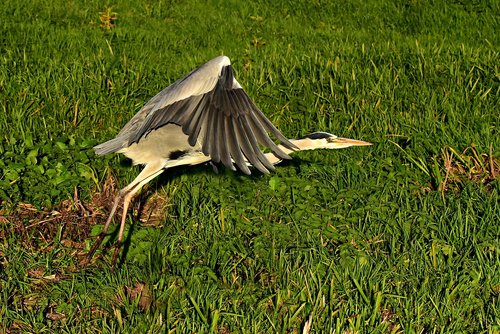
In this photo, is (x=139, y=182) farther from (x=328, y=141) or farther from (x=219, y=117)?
(x=328, y=141)

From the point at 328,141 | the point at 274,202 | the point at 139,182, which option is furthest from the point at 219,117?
the point at 328,141

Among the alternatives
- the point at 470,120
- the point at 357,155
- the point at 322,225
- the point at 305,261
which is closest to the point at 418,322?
the point at 305,261

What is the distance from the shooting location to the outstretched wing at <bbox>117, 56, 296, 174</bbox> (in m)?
3.64

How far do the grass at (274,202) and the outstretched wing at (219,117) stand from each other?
639mm

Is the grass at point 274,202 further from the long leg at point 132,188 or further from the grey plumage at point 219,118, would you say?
the grey plumage at point 219,118

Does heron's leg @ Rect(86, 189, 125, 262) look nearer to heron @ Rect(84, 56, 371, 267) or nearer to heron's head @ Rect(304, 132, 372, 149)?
heron @ Rect(84, 56, 371, 267)

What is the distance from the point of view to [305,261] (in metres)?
3.98

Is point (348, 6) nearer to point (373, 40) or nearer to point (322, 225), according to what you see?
point (373, 40)

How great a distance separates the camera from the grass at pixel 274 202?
3625 millimetres

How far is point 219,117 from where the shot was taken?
12.3 ft

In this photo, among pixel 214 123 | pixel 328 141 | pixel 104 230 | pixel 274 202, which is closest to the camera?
pixel 214 123

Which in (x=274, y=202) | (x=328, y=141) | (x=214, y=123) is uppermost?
(x=214, y=123)

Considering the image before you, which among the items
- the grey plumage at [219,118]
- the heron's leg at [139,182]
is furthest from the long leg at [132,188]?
the grey plumage at [219,118]

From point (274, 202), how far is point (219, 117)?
3.44ft
